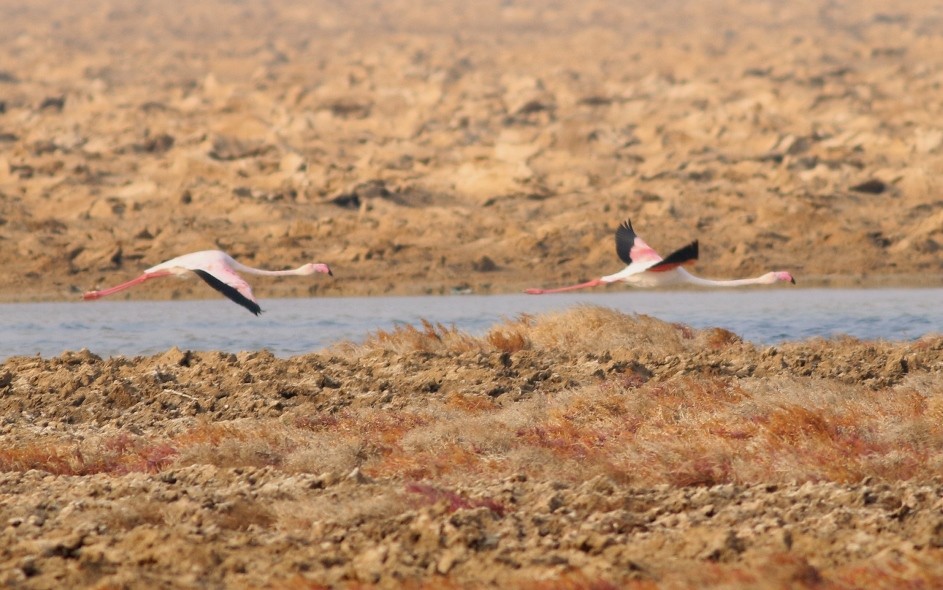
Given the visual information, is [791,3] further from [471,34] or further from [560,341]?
[560,341]

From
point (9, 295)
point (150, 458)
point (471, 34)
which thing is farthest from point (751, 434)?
point (471, 34)

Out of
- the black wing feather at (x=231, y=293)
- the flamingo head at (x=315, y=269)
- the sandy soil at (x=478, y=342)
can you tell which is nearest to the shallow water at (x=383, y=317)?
the sandy soil at (x=478, y=342)

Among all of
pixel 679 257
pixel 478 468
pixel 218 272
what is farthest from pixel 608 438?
pixel 218 272

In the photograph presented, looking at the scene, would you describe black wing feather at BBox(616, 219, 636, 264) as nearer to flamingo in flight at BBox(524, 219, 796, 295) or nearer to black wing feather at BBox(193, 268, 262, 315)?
flamingo in flight at BBox(524, 219, 796, 295)

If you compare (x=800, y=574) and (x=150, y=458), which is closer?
(x=800, y=574)

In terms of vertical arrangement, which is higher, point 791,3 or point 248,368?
point 791,3

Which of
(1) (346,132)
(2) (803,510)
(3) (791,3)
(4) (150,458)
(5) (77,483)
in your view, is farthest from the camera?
(3) (791,3)

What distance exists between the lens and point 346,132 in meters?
38.7

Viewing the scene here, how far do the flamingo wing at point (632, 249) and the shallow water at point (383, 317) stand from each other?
2.94m

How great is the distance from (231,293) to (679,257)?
3.75 meters

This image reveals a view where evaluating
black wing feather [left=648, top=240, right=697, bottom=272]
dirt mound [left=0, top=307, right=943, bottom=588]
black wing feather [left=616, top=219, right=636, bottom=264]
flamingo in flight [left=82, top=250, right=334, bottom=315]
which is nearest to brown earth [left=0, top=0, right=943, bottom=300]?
black wing feather [left=616, top=219, right=636, bottom=264]

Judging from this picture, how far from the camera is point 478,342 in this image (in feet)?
46.3

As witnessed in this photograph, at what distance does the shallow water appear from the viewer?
57.2 feet

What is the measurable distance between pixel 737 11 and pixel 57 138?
191ft
